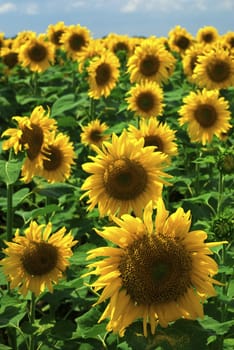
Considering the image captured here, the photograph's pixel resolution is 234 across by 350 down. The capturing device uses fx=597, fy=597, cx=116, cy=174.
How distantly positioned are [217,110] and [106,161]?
2557 mm

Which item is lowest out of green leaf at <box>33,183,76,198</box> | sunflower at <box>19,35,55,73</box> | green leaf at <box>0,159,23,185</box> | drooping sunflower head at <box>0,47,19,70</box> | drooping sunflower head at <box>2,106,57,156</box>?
green leaf at <box>33,183,76,198</box>

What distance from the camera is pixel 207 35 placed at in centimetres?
1112

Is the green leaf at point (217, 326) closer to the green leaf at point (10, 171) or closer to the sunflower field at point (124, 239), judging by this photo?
the sunflower field at point (124, 239)

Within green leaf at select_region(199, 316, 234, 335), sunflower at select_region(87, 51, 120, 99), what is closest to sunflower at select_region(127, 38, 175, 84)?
sunflower at select_region(87, 51, 120, 99)

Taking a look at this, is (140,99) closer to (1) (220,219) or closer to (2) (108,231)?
(1) (220,219)

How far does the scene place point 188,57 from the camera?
799 centimetres

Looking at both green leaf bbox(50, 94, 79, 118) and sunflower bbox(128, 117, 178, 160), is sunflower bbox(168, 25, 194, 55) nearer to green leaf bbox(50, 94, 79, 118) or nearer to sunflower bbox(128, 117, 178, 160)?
green leaf bbox(50, 94, 79, 118)

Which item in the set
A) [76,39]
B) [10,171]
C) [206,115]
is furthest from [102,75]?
[10,171]

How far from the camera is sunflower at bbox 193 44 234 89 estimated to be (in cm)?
663

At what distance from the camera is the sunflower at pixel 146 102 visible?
596 centimetres

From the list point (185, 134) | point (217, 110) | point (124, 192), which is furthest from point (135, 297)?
point (185, 134)

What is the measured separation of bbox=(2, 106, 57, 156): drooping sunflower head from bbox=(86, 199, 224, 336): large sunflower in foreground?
161cm

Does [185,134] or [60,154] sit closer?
[60,154]

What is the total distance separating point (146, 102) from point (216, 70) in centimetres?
114
